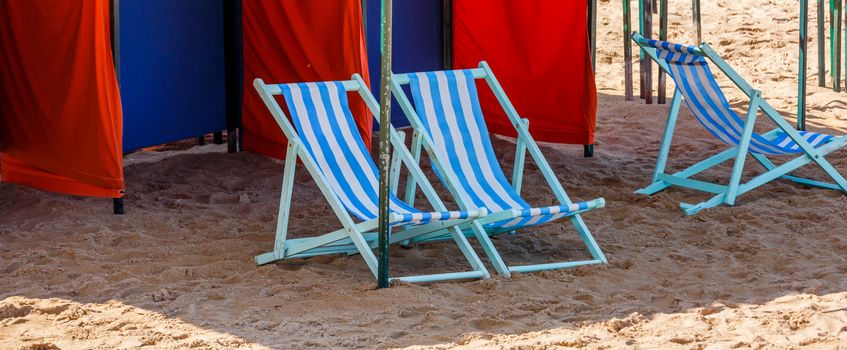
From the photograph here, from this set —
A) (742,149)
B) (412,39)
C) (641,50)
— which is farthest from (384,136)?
(641,50)

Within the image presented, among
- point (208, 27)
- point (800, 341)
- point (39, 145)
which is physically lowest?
point (800, 341)

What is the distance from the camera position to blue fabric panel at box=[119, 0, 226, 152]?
5.98 m

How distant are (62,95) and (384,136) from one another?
2.13 metres

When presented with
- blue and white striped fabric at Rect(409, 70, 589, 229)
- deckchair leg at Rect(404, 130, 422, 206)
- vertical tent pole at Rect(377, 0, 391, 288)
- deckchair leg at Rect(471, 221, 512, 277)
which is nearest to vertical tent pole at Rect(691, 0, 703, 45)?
blue and white striped fabric at Rect(409, 70, 589, 229)

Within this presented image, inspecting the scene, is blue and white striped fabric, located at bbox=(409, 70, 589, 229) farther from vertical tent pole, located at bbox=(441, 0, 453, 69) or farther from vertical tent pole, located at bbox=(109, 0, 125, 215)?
vertical tent pole, located at bbox=(441, 0, 453, 69)

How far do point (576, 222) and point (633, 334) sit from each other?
101 centimetres

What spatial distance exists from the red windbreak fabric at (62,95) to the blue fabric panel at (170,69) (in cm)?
44

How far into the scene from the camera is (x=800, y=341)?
370 cm

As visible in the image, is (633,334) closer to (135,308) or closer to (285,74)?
(135,308)

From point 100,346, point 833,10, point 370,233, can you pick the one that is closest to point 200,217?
point 370,233

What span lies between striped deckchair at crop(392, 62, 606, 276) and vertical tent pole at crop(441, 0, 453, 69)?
1926mm

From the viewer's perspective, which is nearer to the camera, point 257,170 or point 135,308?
point 135,308

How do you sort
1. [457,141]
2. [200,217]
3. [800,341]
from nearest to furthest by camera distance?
[800,341] → [457,141] → [200,217]

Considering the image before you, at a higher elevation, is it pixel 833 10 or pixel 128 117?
pixel 833 10
